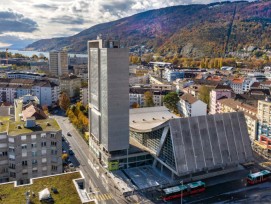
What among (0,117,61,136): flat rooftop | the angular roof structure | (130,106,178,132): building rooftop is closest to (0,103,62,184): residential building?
(0,117,61,136): flat rooftop

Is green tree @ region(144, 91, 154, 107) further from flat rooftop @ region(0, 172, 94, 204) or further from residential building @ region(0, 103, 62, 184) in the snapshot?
flat rooftop @ region(0, 172, 94, 204)

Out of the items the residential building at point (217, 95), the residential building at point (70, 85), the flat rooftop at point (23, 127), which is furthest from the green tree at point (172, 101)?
the flat rooftop at point (23, 127)

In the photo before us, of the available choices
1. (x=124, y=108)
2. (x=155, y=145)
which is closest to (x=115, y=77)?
(x=124, y=108)

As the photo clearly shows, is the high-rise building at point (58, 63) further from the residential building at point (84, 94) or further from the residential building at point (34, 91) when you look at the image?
the residential building at point (84, 94)

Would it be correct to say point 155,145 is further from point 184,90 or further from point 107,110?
point 184,90

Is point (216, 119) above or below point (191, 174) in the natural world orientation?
above

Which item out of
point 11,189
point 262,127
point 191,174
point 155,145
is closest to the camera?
point 11,189
